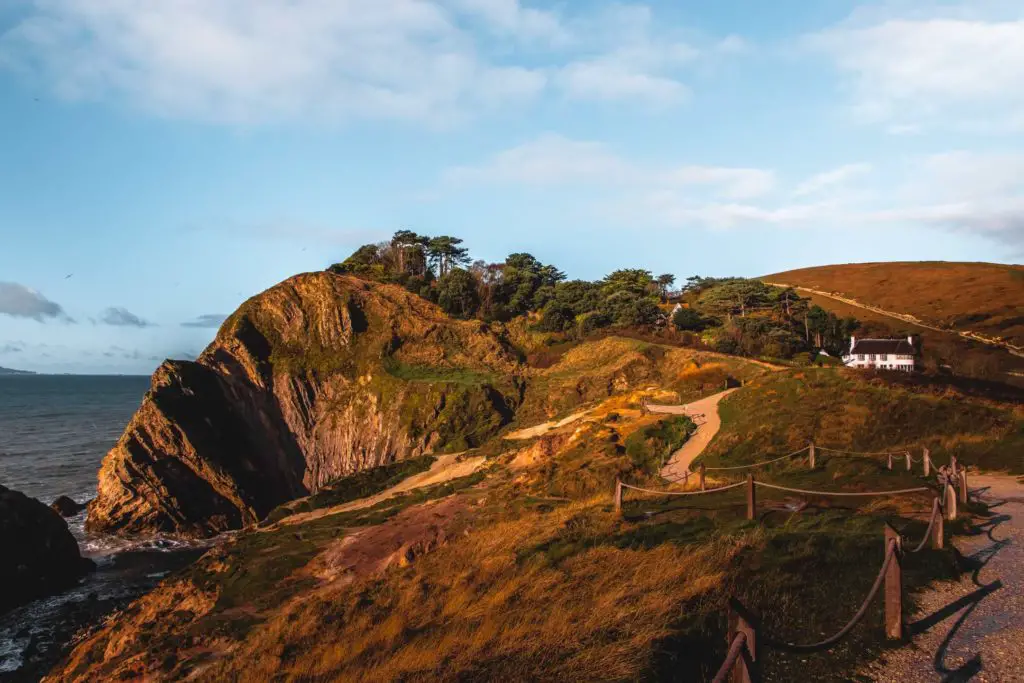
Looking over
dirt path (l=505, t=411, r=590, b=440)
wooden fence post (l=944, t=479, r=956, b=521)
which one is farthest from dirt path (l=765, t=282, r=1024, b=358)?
wooden fence post (l=944, t=479, r=956, b=521)

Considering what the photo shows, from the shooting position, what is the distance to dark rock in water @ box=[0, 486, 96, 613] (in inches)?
1035

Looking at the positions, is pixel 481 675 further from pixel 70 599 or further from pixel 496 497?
pixel 70 599

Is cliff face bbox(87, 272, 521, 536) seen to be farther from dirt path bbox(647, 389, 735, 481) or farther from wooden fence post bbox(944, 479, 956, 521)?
wooden fence post bbox(944, 479, 956, 521)

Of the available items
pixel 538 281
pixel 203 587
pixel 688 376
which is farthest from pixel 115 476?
pixel 538 281

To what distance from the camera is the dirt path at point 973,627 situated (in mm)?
6797

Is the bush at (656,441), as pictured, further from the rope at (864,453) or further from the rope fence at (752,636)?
the rope fence at (752,636)

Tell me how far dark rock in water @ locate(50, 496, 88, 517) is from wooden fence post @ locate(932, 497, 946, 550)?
154 feet

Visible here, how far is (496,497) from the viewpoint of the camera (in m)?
22.0

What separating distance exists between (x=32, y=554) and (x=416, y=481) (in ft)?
57.8

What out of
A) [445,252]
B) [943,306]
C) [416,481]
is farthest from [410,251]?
[943,306]

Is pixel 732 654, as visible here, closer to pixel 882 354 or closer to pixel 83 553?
pixel 83 553

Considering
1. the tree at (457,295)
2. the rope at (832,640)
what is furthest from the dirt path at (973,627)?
the tree at (457,295)

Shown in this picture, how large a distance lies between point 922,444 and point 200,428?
4185cm

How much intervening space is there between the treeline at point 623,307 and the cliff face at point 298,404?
8737 mm
